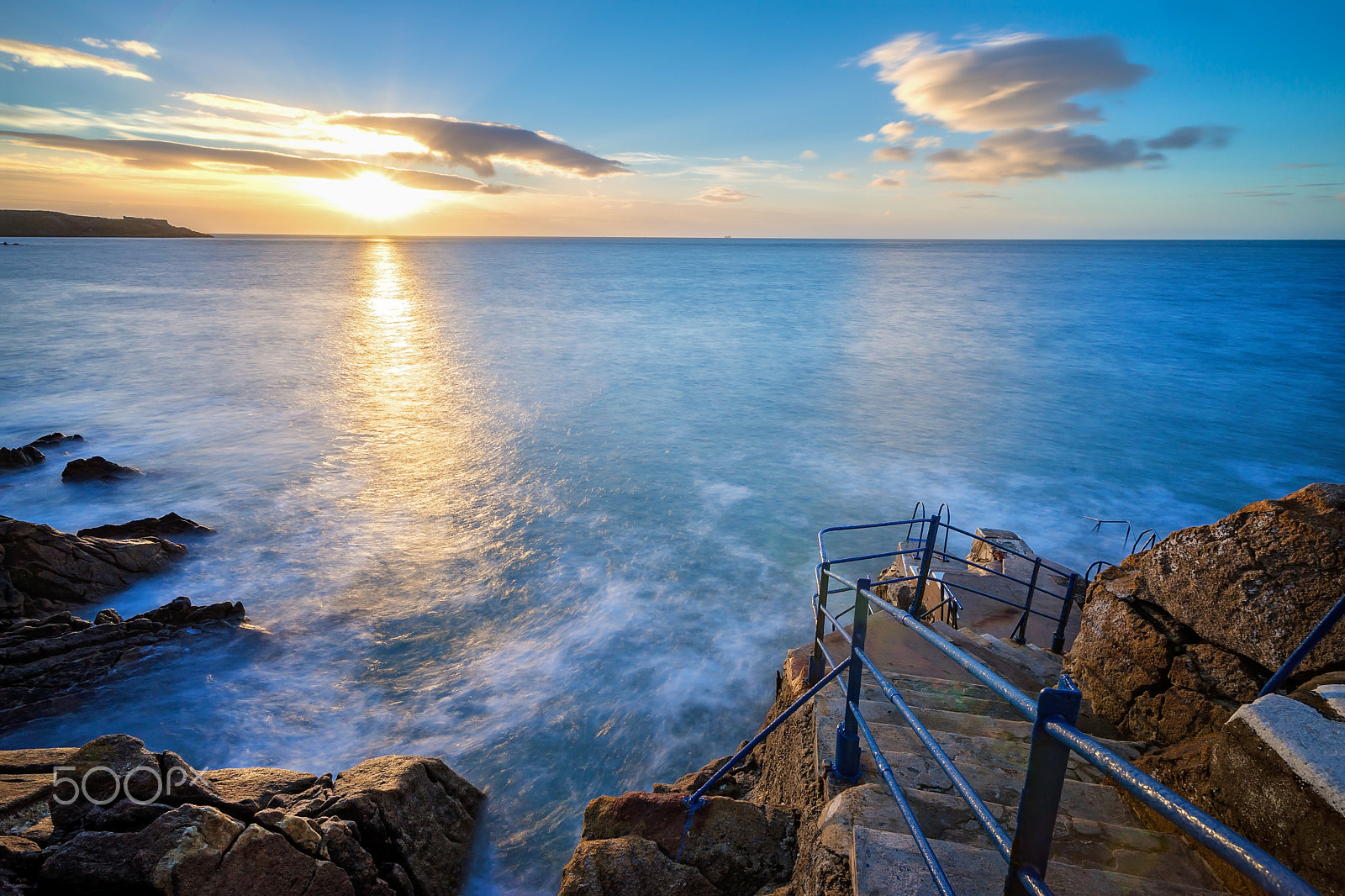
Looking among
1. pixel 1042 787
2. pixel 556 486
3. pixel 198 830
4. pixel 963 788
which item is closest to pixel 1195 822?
pixel 1042 787

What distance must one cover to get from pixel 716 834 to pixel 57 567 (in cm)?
1209

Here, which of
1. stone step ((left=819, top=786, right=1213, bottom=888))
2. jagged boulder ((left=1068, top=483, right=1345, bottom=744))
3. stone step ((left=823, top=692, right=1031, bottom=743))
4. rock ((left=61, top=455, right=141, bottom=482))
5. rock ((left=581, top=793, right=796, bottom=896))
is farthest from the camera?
rock ((left=61, top=455, right=141, bottom=482))

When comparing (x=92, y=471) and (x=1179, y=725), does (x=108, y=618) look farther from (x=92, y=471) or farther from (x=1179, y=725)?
(x=1179, y=725)

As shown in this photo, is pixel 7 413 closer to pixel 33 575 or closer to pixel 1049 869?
pixel 33 575

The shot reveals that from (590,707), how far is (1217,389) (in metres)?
33.0

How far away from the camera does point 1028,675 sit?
20.1 ft

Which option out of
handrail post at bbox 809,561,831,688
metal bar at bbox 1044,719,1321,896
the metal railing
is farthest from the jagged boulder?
metal bar at bbox 1044,719,1321,896

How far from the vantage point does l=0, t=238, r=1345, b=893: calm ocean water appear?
859cm

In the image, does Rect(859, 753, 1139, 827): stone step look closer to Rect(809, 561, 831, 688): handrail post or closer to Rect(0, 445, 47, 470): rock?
Rect(809, 561, 831, 688): handrail post

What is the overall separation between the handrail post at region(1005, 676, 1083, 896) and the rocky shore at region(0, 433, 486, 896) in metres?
4.44

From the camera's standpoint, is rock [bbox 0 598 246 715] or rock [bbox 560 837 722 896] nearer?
rock [bbox 560 837 722 896]

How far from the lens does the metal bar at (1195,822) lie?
1.08 m

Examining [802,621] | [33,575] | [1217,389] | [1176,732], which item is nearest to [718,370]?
[802,621]

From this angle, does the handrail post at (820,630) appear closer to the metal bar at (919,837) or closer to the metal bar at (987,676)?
the metal bar at (919,837)
